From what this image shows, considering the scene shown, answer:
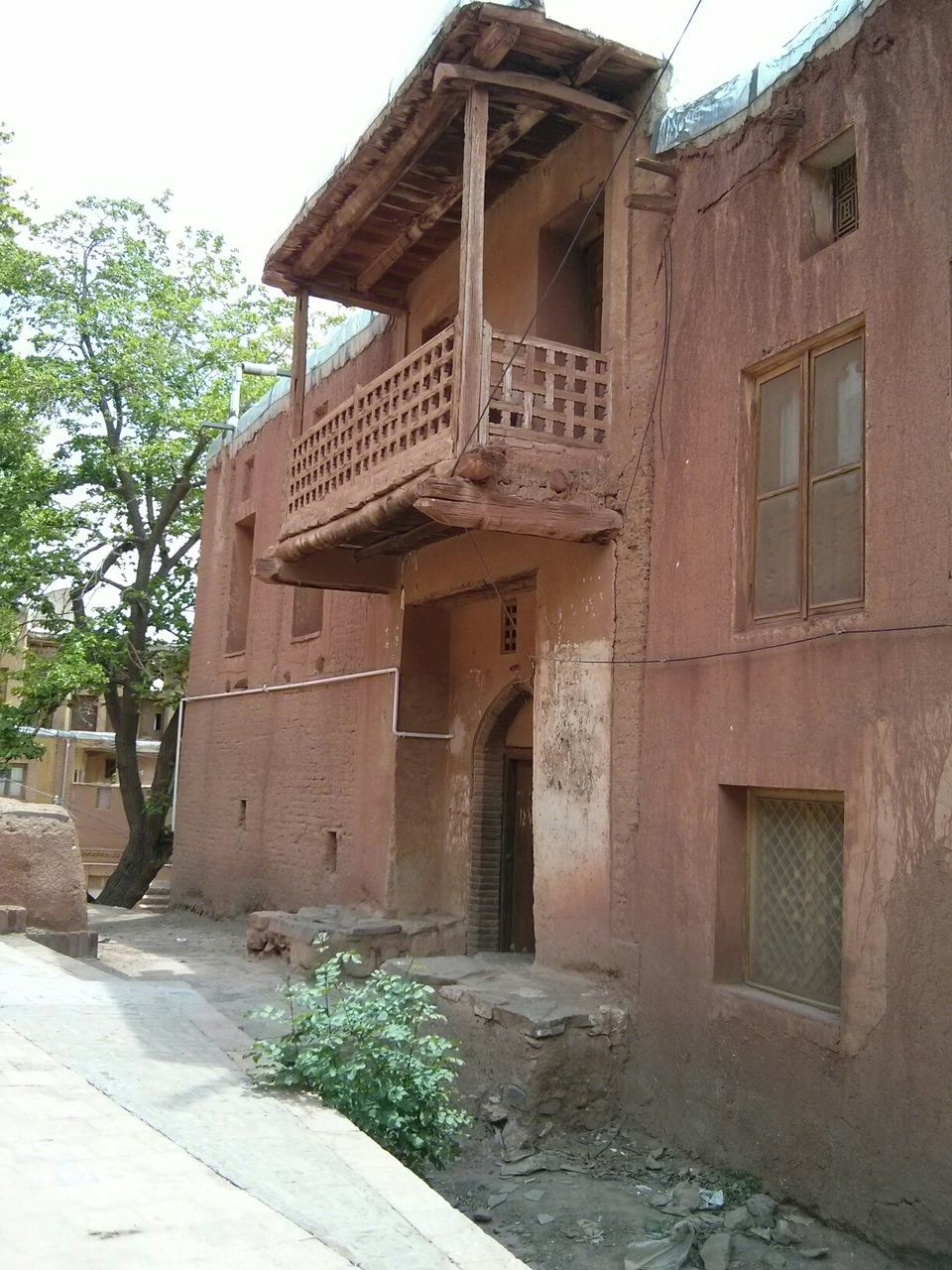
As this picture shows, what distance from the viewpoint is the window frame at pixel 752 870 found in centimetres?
618

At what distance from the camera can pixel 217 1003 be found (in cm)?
989

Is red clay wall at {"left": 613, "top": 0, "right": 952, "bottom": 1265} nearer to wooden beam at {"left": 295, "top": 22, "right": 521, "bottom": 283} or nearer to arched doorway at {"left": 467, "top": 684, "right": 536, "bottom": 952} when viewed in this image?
wooden beam at {"left": 295, "top": 22, "right": 521, "bottom": 283}

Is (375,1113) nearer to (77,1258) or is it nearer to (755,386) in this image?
(77,1258)

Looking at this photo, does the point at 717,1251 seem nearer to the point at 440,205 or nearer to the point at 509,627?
the point at 509,627

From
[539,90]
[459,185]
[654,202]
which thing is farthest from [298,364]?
[654,202]

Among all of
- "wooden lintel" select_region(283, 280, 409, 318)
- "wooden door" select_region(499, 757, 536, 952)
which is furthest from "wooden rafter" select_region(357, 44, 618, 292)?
"wooden door" select_region(499, 757, 536, 952)

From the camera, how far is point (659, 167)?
7898mm

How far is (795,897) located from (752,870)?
39 cm

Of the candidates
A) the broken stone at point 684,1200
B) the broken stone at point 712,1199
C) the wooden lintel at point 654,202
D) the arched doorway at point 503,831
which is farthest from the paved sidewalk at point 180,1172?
the wooden lintel at point 654,202

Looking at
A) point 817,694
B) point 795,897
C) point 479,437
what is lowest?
point 795,897

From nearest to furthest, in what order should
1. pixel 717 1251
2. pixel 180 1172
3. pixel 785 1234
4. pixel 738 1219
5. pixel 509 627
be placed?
pixel 180 1172 → pixel 717 1251 → pixel 785 1234 → pixel 738 1219 → pixel 509 627

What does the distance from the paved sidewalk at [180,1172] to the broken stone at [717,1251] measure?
194cm

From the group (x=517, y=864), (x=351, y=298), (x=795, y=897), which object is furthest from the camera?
(x=351, y=298)

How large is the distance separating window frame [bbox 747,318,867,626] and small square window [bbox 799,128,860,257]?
629 millimetres
